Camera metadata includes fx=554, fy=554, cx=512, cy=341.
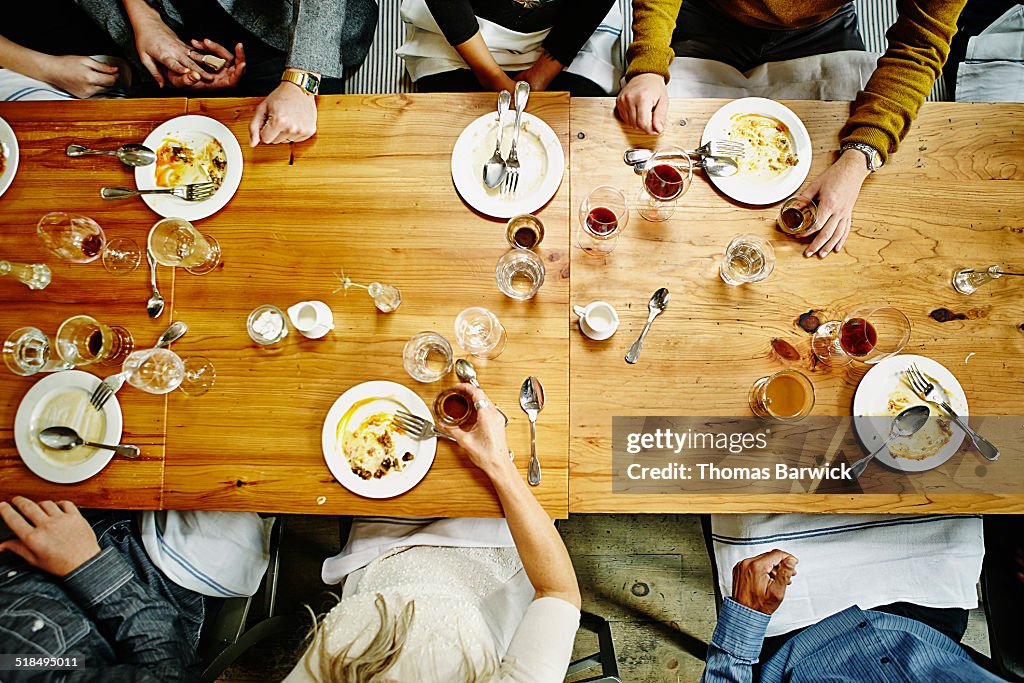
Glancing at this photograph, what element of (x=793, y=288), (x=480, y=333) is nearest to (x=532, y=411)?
(x=480, y=333)

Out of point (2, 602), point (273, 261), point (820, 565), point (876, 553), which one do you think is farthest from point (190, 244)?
point (876, 553)

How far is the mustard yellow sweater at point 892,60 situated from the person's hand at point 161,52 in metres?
1.44

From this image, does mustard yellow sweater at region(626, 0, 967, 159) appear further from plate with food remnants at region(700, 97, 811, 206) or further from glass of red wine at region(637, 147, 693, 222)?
glass of red wine at region(637, 147, 693, 222)

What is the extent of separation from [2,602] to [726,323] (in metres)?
1.88

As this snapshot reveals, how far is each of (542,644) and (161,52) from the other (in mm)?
2114

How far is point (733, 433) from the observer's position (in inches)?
53.6

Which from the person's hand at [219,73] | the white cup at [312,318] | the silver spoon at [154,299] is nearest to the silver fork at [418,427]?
the white cup at [312,318]

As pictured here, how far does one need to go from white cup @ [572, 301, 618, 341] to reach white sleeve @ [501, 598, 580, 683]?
0.65 meters

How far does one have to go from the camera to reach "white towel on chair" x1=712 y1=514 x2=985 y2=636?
1548mm

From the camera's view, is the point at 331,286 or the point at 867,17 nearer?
the point at 331,286

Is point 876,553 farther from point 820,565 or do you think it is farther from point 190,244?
point 190,244

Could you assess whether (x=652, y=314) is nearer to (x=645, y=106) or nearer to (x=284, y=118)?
(x=645, y=106)

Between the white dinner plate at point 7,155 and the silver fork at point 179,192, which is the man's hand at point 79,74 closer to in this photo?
the white dinner plate at point 7,155

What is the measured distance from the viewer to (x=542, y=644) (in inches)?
50.1
